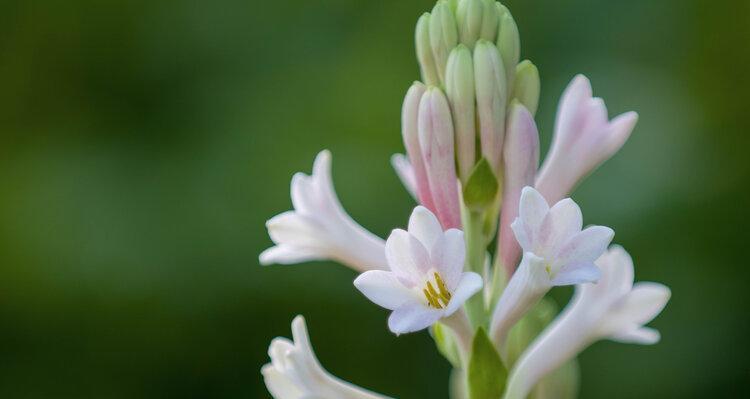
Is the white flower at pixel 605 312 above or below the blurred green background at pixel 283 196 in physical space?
below

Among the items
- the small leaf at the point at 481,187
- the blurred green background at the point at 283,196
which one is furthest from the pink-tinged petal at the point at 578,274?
the blurred green background at the point at 283,196

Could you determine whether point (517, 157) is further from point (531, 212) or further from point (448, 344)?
point (448, 344)

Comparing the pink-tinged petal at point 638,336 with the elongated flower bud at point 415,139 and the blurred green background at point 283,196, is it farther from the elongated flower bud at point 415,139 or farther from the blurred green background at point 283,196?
the blurred green background at point 283,196

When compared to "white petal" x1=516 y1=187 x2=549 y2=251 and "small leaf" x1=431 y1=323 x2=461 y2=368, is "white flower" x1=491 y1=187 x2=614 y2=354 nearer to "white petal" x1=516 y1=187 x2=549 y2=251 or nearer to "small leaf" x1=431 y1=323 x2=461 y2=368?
"white petal" x1=516 y1=187 x2=549 y2=251

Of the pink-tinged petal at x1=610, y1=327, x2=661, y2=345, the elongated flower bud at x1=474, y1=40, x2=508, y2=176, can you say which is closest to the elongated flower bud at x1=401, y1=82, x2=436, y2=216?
the elongated flower bud at x1=474, y1=40, x2=508, y2=176

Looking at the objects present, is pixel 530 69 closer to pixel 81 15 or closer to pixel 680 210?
pixel 680 210

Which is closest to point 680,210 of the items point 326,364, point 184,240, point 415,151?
point 326,364

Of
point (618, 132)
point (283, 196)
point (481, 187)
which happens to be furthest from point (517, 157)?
point (283, 196)
